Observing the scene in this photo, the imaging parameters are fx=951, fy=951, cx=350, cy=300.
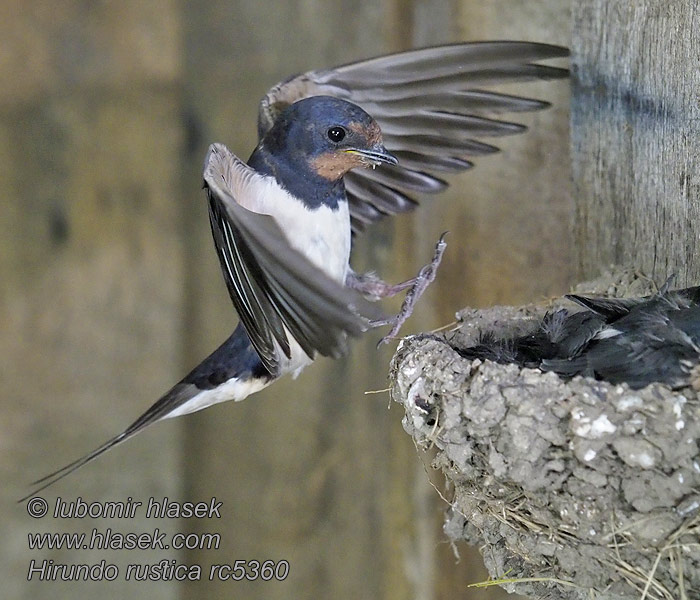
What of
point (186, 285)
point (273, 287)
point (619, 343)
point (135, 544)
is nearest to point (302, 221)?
point (273, 287)

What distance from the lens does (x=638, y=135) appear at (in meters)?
1.97

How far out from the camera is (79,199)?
8.71 ft

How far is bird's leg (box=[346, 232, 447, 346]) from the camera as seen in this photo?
6.42 ft

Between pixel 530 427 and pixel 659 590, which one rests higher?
pixel 530 427

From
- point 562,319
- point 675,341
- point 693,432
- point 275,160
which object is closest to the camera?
point 693,432

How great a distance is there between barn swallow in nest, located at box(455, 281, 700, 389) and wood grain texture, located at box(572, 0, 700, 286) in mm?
246

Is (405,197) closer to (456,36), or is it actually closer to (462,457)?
(456,36)

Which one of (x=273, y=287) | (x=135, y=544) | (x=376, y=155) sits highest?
(x=376, y=155)

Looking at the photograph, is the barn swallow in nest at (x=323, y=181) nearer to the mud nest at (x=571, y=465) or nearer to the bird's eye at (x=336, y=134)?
the bird's eye at (x=336, y=134)

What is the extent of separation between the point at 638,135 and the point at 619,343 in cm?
63

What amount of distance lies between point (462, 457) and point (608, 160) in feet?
2.90

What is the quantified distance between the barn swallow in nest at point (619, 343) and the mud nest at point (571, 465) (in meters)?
0.07

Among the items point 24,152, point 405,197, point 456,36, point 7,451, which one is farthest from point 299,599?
point 456,36

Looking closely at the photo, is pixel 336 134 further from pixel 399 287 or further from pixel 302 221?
pixel 399 287
